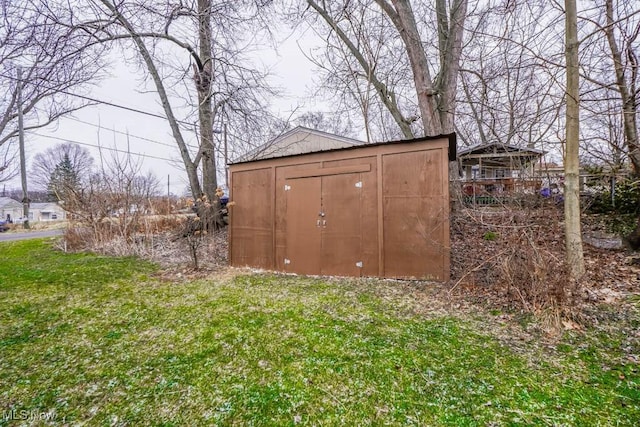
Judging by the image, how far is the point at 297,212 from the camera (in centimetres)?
479

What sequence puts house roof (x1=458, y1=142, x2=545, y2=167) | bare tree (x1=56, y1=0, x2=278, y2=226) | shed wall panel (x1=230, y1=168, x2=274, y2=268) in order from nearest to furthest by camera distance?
house roof (x1=458, y1=142, x2=545, y2=167), shed wall panel (x1=230, y1=168, x2=274, y2=268), bare tree (x1=56, y1=0, x2=278, y2=226)

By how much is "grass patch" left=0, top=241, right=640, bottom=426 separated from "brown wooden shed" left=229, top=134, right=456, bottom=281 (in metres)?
0.97

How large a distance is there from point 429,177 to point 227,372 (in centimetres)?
335

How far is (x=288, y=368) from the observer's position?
206 centimetres

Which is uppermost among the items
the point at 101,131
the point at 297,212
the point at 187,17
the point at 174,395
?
the point at 187,17

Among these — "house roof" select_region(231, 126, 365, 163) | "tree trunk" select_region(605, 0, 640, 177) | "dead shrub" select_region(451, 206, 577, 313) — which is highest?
"house roof" select_region(231, 126, 365, 163)

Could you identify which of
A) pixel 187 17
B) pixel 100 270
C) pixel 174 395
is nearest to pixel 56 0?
pixel 187 17

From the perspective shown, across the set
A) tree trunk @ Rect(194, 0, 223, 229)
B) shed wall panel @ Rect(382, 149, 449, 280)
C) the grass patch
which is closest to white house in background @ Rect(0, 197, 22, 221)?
tree trunk @ Rect(194, 0, 223, 229)

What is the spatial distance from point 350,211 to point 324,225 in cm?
51

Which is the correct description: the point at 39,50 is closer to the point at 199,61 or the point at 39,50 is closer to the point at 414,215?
the point at 199,61

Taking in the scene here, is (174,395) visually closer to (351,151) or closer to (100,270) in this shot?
(351,151)

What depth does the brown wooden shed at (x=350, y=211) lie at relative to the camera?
3834 millimetres

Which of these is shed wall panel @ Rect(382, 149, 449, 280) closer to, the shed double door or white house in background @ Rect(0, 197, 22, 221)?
the shed double door

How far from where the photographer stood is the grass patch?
5.33ft
